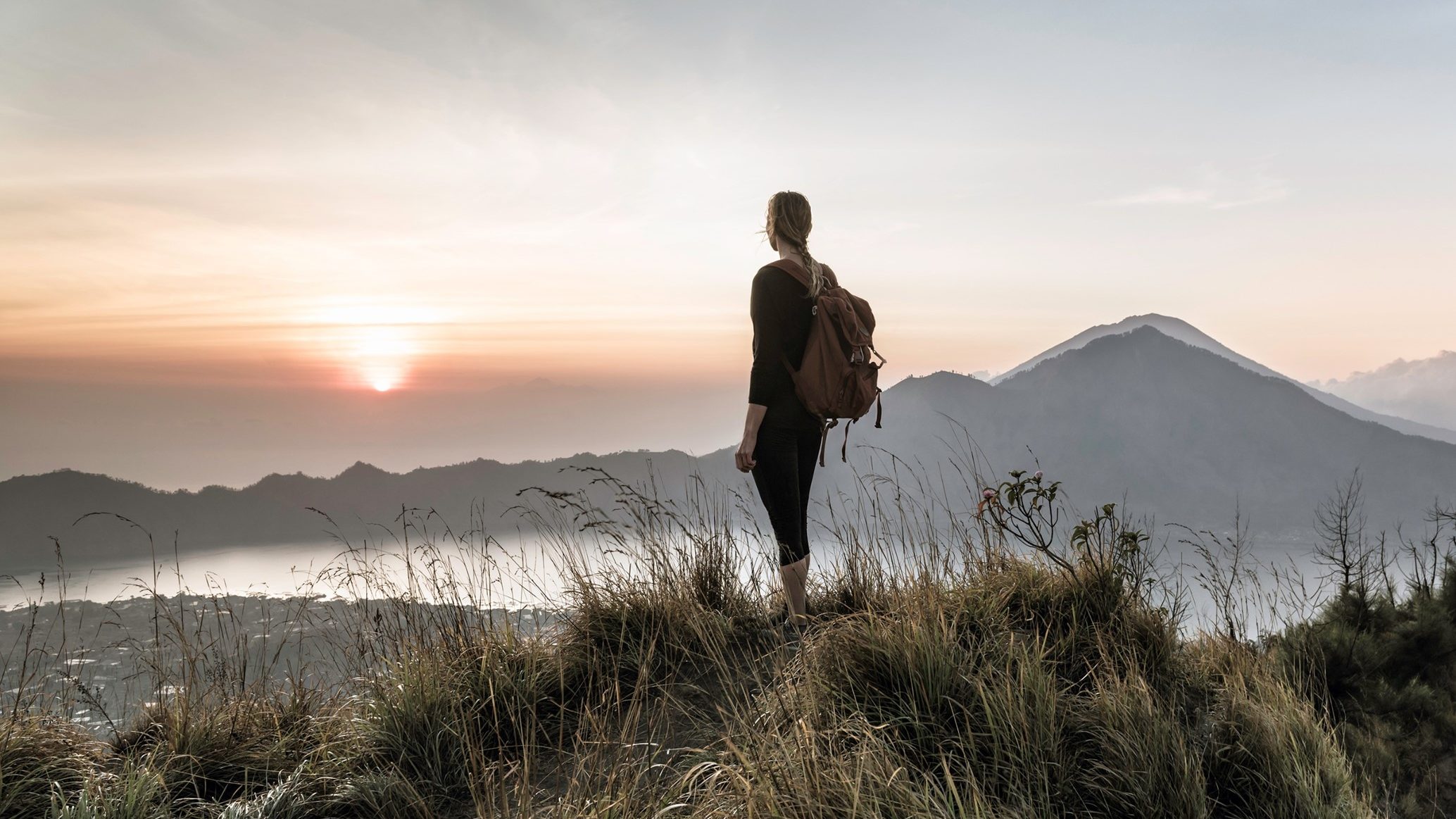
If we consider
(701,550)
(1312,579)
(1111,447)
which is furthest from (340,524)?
(1111,447)

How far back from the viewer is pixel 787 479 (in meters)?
3.73

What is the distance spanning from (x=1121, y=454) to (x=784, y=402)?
166937 mm

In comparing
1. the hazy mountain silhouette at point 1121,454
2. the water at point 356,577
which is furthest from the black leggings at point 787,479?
the hazy mountain silhouette at point 1121,454

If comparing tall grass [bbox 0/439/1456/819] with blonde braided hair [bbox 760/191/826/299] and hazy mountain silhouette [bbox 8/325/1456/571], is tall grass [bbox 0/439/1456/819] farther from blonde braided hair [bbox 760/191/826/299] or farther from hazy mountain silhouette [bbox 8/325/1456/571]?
hazy mountain silhouette [bbox 8/325/1456/571]

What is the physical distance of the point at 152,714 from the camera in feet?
12.8

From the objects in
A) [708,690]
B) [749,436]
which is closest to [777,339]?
[749,436]

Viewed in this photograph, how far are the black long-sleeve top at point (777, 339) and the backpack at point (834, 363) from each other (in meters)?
0.04

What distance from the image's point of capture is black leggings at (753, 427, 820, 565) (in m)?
3.71

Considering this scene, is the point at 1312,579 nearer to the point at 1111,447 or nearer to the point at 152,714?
the point at 152,714

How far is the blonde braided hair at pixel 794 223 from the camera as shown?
378 centimetres

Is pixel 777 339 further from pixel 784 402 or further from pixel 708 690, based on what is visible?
pixel 708 690

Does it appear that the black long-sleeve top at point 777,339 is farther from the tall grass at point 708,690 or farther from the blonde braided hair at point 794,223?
the tall grass at point 708,690

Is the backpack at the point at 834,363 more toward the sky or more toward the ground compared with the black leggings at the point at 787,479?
more toward the sky

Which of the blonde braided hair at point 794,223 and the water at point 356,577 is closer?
the blonde braided hair at point 794,223
